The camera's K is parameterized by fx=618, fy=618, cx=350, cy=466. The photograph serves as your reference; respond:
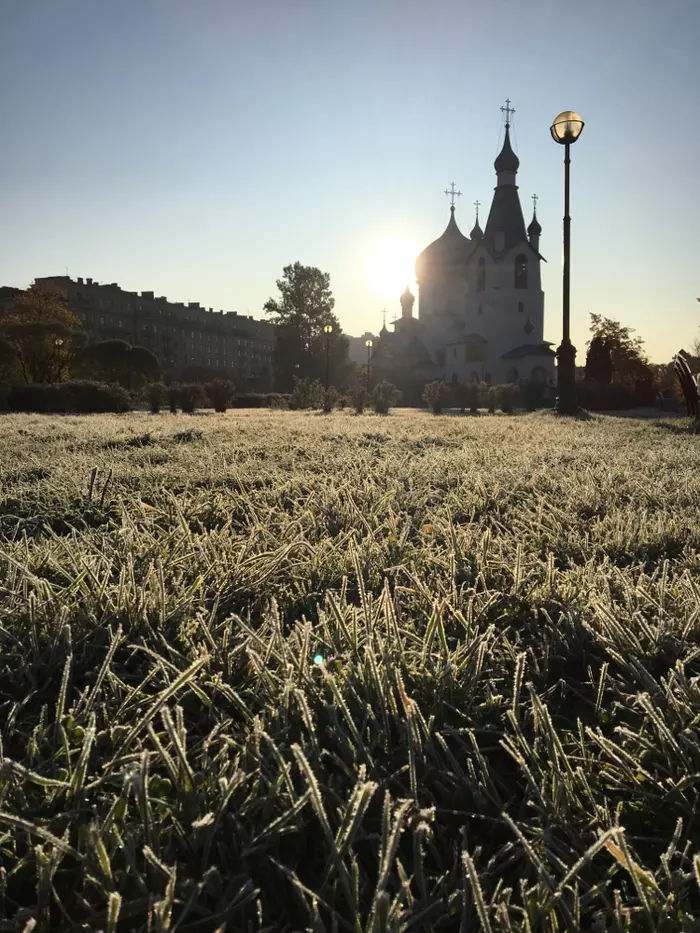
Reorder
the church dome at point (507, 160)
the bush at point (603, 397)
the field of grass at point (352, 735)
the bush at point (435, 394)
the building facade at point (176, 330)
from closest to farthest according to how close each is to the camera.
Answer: the field of grass at point (352, 735) → the bush at point (435, 394) → the bush at point (603, 397) → the church dome at point (507, 160) → the building facade at point (176, 330)

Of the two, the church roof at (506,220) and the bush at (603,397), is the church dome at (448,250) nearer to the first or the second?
the church roof at (506,220)

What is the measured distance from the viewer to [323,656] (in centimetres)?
140

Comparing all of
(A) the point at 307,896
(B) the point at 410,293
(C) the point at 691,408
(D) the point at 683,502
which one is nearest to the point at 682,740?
(A) the point at 307,896

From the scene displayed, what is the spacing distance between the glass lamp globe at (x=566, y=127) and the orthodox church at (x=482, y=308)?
4460cm

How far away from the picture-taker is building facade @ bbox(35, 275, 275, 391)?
84500 millimetres

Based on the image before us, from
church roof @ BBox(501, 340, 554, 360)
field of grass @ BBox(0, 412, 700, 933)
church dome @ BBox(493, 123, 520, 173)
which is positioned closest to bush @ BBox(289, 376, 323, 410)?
field of grass @ BBox(0, 412, 700, 933)

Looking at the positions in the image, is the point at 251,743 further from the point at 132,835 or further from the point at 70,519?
the point at 70,519

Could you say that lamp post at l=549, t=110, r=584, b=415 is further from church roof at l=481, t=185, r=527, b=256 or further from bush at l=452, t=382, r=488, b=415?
church roof at l=481, t=185, r=527, b=256

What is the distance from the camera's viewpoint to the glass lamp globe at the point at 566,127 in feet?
46.3

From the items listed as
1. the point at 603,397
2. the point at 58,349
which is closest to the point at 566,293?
the point at 603,397

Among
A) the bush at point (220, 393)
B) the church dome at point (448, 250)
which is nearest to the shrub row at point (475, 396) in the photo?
the bush at point (220, 393)

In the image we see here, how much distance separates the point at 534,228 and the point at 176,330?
58.6 m

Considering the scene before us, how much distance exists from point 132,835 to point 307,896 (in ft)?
0.85

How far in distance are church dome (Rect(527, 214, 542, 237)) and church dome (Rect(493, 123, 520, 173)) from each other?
7.54 metres
